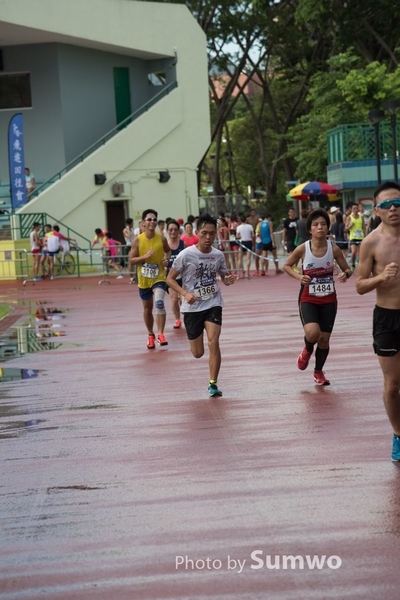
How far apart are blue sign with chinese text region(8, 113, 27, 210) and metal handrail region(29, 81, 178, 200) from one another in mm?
1252

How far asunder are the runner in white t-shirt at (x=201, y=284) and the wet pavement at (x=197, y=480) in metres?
0.71

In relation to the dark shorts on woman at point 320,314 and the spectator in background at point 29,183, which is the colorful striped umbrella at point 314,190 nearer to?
the spectator in background at point 29,183

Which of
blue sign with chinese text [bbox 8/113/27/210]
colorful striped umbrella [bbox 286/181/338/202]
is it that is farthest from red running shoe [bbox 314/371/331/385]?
A: blue sign with chinese text [bbox 8/113/27/210]

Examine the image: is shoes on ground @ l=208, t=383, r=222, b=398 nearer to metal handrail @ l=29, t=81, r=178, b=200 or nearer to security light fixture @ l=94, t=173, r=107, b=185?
metal handrail @ l=29, t=81, r=178, b=200

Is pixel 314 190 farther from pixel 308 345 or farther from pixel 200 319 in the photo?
pixel 200 319

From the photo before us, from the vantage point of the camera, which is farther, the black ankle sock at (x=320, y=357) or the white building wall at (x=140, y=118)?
the white building wall at (x=140, y=118)

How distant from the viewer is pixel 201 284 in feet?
42.5

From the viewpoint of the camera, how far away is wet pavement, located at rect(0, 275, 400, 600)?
6246 mm

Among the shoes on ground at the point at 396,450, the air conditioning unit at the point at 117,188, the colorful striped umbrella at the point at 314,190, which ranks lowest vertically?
the shoes on ground at the point at 396,450

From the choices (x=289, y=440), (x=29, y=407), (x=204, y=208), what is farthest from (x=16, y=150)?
(x=289, y=440)

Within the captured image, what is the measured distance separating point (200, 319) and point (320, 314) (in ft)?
4.10

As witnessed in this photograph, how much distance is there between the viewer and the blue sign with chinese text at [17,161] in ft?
141

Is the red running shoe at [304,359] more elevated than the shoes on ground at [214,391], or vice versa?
the red running shoe at [304,359]

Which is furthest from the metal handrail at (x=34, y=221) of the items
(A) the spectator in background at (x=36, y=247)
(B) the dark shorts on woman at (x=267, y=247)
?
(B) the dark shorts on woman at (x=267, y=247)
